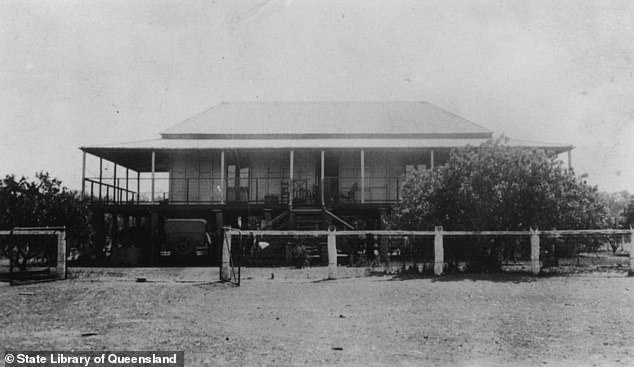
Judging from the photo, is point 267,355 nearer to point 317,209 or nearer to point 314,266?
point 314,266

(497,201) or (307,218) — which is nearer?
(497,201)

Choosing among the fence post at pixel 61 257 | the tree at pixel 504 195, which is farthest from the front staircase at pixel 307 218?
the fence post at pixel 61 257

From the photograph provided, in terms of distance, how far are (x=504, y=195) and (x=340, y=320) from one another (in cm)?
952

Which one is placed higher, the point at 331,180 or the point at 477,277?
the point at 331,180

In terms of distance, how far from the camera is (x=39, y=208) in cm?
1798

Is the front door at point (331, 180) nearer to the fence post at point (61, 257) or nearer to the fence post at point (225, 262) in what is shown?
the fence post at point (225, 262)

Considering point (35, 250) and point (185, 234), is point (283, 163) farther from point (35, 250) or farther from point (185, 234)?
point (35, 250)

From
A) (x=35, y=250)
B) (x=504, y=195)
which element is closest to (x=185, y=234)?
(x=35, y=250)

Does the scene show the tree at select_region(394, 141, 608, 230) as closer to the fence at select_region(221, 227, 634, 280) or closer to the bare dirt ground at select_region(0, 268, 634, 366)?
the fence at select_region(221, 227, 634, 280)

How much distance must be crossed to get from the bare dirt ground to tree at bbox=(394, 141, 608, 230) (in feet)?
8.80

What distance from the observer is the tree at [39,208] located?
17.6 meters

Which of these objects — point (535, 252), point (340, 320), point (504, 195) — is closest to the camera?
point (340, 320)

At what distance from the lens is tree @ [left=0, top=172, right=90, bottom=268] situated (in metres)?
17.6

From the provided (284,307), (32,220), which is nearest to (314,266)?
(32,220)
